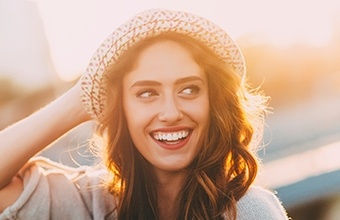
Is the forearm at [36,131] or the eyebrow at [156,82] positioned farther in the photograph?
the forearm at [36,131]

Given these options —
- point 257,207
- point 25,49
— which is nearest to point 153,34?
point 257,207

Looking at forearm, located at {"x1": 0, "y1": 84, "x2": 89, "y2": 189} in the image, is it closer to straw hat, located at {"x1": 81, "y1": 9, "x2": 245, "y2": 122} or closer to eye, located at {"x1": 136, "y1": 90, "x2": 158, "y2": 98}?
straw hat, located at {"x1": 81, "y1": 9, "x2": 245, "y2": 122}

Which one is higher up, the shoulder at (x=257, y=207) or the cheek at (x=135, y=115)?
the cheek at (x=135, y=115)

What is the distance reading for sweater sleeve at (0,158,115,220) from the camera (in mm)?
3096

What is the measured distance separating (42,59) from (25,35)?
3.08m

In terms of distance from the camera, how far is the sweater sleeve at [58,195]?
3.10 m

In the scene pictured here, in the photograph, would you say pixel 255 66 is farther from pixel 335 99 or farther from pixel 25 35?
pixel 25 35

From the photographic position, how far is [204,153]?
324 centimetres

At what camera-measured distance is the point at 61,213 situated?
318 centimetres

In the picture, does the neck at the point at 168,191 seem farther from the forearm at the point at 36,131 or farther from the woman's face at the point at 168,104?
the forearm at the point at 36,131

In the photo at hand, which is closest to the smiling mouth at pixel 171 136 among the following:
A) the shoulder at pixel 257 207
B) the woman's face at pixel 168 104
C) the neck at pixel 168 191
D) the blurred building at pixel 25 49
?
the woman's face at pixel 168 104

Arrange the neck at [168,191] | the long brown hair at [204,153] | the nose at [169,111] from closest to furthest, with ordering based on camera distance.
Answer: the nose at [169,111]
the long brown hair at [204,153]
the neck at [168,191]

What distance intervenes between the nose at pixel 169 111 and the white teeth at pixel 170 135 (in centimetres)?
7

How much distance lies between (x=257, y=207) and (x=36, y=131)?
115cm
